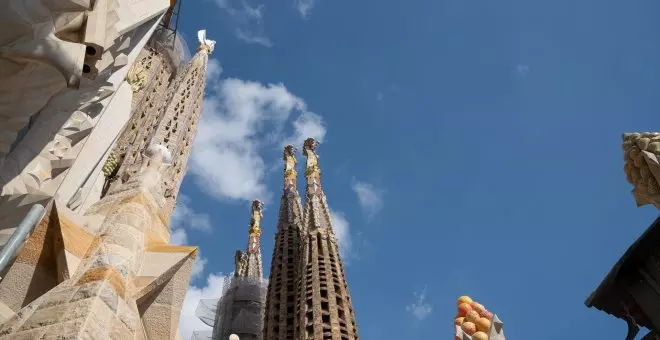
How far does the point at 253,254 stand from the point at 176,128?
25.5 m

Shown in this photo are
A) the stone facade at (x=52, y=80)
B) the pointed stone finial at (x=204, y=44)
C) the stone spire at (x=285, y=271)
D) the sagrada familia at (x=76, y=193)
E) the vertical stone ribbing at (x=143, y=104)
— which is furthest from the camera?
the stone spire at (x=285, y=271)

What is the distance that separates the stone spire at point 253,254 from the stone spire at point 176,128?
21391 mm

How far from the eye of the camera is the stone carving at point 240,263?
34.2 meters

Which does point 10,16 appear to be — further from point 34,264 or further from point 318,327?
point 318,327

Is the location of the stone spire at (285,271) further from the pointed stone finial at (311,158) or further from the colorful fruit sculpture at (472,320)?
the colorful fruit sculpture at (472,320)

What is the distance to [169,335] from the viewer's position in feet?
14.1

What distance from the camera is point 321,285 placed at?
2181 cm

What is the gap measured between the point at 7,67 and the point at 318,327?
18.3m

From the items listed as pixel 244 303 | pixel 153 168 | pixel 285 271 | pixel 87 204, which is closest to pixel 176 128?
pixel 87 204

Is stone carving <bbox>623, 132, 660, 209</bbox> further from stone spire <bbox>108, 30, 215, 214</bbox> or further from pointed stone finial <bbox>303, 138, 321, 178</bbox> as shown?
pointed stone finial <bbox>303, 138, 321, 178</bbox>

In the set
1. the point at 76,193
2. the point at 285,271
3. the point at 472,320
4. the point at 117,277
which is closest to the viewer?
the point at 117,277

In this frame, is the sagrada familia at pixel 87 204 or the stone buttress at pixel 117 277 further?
the stone buttress at pixel 117 277

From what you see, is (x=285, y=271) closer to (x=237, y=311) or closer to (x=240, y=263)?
(x=237, y=311)

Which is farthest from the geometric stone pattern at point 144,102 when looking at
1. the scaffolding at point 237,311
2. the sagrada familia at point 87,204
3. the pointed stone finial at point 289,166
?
the pointed stone finial at point 289,166
